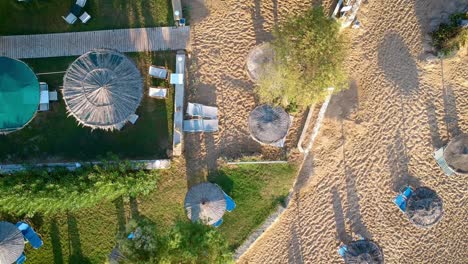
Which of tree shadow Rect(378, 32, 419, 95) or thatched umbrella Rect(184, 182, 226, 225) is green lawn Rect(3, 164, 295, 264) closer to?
thatched umbrella Rect(184, 182, 226, 225)

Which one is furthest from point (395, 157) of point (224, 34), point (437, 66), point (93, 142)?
point (93, 142)

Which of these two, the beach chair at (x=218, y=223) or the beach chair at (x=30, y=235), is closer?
the beach chair at (x=30, y=235)

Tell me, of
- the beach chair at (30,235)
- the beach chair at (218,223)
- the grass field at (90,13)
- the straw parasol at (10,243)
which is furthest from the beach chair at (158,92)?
the straw parasol at (10,243)

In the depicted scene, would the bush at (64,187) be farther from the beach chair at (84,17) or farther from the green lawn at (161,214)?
the beach chair at (84,17)

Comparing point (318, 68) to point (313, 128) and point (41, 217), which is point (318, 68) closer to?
point (313, 128)

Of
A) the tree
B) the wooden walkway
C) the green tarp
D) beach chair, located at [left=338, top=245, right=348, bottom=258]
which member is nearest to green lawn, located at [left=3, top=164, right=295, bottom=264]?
beach chair, located at [left=338, top=245, right=348, bottom=258]

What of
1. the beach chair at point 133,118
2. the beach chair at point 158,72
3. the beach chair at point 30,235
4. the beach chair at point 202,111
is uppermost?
the beach chair at point 158,72

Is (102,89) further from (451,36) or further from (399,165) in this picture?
(451,36)
